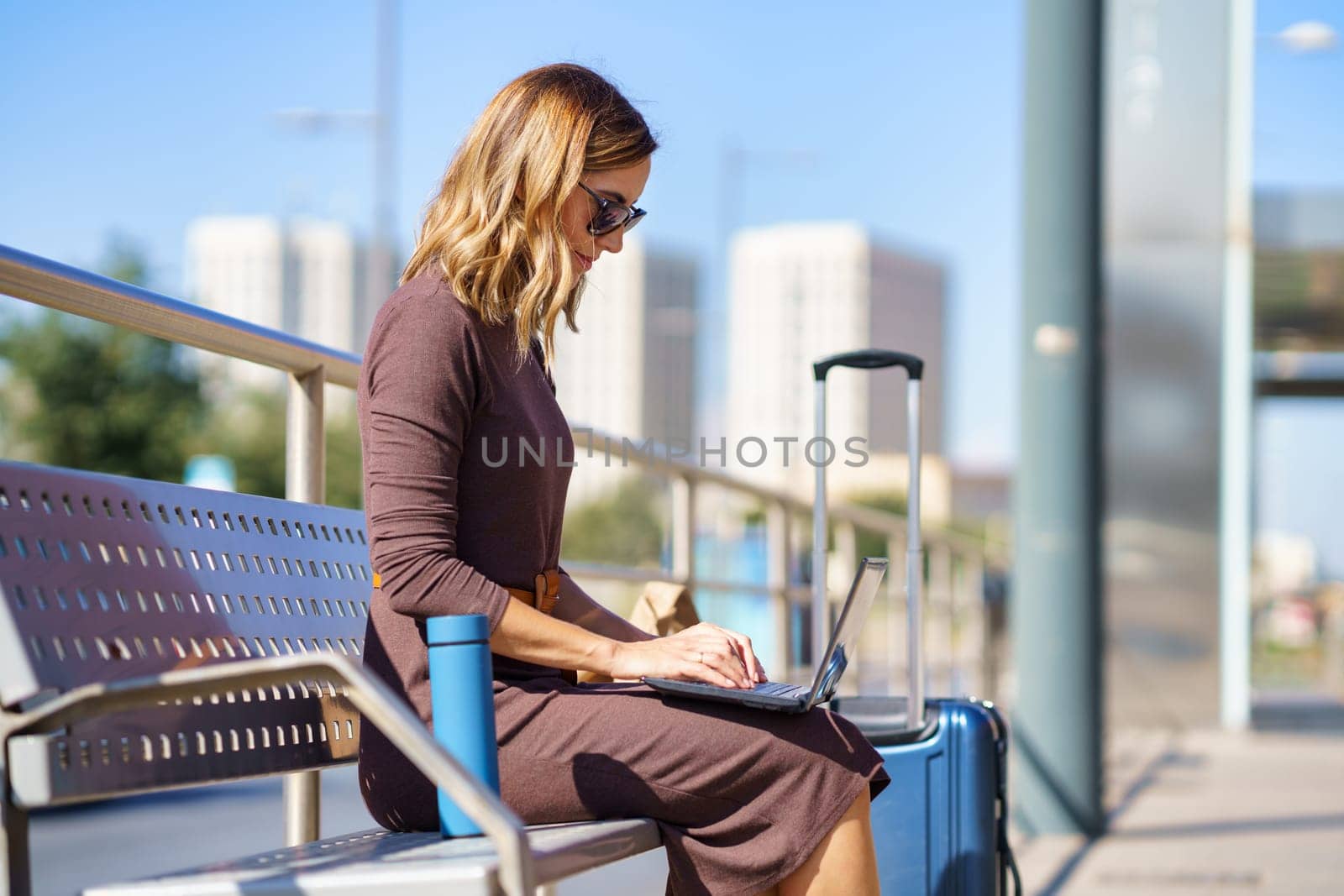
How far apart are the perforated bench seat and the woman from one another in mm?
87

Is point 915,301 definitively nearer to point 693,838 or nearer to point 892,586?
point 892,586

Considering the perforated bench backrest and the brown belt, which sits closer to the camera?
the perforated bench backrest

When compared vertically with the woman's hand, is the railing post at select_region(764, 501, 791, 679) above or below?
below

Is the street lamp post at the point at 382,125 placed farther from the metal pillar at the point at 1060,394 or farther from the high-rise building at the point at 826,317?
the high-rise building at the point at 826,317

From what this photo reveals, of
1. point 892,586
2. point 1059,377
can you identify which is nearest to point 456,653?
point 1059,377

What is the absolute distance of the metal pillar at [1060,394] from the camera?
19.7ft

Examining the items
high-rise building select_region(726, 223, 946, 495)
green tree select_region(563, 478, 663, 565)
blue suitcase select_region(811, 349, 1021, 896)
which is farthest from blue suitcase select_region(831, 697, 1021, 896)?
high-rise building select_region(726, 223, 946, 495)

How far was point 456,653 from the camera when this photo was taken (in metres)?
1.75

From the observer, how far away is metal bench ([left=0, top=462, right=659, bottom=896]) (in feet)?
5.22

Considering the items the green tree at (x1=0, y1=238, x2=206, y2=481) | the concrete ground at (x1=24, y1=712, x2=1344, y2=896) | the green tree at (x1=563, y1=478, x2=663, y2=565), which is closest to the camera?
the concrete ground at (x1=24, y1=712, x2=1344, y2=896)

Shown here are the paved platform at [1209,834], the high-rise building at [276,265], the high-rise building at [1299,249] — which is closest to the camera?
the paved platform at [1209,834]

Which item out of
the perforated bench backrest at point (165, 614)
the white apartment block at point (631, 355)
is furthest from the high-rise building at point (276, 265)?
the perforated bench backrest at point (165, 614)

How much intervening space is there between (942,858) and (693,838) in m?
0.94

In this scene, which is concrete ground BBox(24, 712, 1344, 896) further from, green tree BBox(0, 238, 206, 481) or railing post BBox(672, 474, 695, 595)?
green tree BBox(0, 238, 206, 481)
